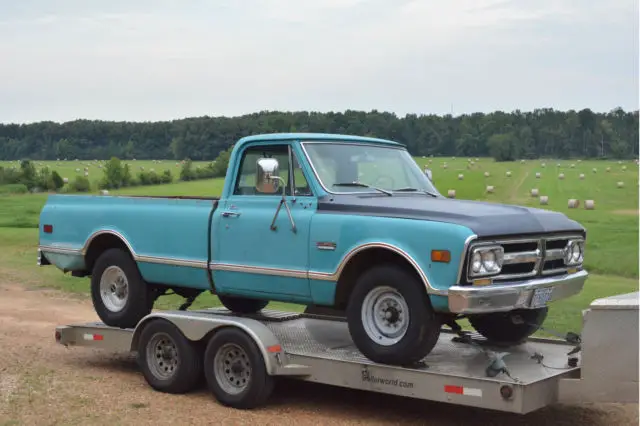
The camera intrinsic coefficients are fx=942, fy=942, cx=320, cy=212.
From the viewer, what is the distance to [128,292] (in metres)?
10.1

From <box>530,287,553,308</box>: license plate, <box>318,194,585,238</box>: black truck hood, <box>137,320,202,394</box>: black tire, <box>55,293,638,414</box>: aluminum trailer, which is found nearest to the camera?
<box>55,293,638,414</box>: aluminum trailer

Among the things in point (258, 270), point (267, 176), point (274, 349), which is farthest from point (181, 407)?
point (267, 176)

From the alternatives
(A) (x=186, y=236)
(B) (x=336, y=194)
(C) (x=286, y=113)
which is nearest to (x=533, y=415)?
(B) (x=336, y=194)

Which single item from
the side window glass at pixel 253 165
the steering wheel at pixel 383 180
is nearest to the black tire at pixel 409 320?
the steering wheel at pixel 383 180

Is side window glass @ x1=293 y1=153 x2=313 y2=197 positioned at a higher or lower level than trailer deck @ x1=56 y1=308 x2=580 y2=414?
higher

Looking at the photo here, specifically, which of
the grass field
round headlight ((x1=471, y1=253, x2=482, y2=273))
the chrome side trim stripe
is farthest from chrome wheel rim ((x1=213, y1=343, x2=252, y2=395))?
the grass field

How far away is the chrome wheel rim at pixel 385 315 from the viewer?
25.5ft

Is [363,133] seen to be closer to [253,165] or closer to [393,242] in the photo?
[253,165]

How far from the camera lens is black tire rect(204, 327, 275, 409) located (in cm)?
832

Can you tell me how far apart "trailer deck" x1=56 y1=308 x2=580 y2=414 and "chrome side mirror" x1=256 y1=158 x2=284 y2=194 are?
1.23 metres

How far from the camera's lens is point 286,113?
1377 centimetres

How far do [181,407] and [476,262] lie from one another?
3.08 m

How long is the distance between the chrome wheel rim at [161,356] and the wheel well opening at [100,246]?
1332 millimetres

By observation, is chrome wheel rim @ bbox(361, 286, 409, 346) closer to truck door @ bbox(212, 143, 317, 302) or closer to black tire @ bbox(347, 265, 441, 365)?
black tire @ bbox(347, 265, 441, 365)
